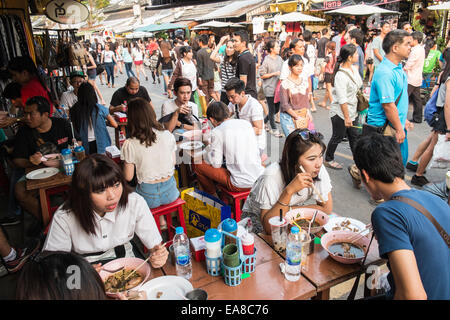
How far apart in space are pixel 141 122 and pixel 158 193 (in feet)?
2.55

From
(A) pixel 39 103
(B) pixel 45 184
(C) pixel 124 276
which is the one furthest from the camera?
(A) pixel 39 103

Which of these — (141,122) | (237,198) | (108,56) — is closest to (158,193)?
(141,122)

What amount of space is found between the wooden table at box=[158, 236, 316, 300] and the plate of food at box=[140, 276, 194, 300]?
0.08 m

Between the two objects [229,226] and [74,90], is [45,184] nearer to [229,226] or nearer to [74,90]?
[229,226]

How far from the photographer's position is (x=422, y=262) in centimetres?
161

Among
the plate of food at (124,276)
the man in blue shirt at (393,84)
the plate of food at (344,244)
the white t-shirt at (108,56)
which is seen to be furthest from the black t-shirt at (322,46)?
the plate of food at (124,276)

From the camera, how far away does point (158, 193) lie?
11.3ft

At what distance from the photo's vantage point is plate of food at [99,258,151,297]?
191cm


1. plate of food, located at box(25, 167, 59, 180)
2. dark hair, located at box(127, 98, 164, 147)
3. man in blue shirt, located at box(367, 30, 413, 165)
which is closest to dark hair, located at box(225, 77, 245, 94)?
dark hair, located at box(127, 98, 164, 147)

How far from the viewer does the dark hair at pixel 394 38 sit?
3.48 metres

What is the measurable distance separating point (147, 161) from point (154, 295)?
1.71 meters

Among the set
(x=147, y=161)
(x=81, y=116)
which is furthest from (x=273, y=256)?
(x=81, y=116)

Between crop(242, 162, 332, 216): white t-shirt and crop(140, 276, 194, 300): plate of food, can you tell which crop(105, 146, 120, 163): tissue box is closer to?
crop(242, 162, 332, 216): white t-shirt
